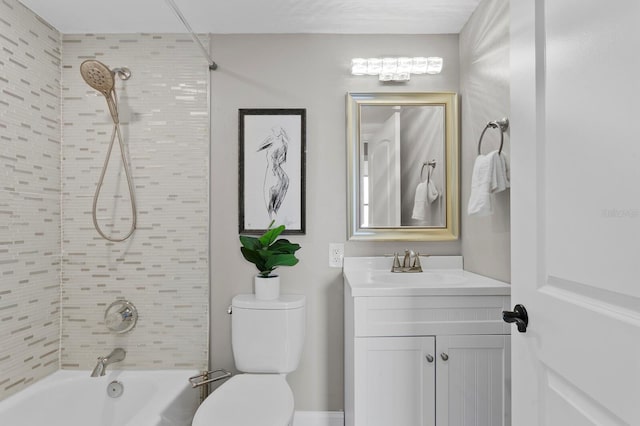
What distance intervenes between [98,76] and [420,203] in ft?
6.02

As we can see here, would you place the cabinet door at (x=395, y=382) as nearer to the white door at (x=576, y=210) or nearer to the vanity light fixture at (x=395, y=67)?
the white door at (x=576, y=210)

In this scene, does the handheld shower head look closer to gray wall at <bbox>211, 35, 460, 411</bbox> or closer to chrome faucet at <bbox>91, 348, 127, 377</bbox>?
gray wall at <bbox>211, 35, 460, 411</bbox>

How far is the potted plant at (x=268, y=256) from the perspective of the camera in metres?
1.95

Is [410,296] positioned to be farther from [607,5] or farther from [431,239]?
[607,5]

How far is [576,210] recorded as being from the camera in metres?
0.79

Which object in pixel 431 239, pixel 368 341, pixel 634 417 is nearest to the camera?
pixel 634 417

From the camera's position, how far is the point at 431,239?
2.15 m

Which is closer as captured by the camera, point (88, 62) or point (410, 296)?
point (410, 296)

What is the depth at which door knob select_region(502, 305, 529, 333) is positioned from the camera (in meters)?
0.98

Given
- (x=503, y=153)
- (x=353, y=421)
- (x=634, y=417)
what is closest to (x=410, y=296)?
(x=353, y=421)

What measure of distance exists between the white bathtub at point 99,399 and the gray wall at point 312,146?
0.51 m

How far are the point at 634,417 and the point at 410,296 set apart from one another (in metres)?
0.97

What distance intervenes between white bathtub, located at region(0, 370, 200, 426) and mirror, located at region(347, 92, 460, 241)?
4.05 ft

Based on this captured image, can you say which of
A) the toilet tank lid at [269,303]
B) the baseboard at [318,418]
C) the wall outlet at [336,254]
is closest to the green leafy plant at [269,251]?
the toilet tank lid at [269,303]
